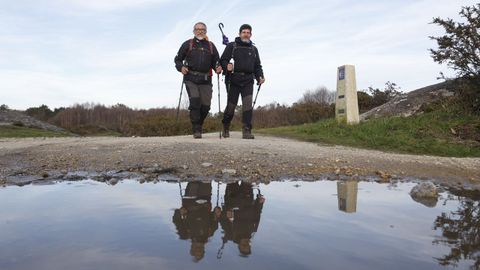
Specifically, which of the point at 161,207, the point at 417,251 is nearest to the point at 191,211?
the point at 161,207

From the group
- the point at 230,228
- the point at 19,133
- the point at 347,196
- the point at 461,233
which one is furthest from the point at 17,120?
the point at 461,233

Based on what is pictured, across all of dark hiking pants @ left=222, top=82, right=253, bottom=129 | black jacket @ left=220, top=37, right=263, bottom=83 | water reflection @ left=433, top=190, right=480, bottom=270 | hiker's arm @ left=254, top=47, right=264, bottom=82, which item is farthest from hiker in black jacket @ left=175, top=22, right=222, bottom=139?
water reflection @ left=433, top=190, right=480, bottom=270

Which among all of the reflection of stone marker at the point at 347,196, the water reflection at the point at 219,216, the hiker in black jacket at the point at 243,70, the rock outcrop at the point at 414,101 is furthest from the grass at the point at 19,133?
the reflection of stone marker at the point at 347,196

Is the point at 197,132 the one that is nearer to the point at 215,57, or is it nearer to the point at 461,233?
the point at 215,57

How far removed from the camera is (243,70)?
9000 millimetres

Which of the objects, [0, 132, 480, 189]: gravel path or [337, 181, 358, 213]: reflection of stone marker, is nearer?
[337, 181, 358, 213]: reflection of stone marker

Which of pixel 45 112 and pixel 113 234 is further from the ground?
pixel 45 112

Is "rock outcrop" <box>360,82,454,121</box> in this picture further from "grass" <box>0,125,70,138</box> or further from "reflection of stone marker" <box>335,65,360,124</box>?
"grass" <box>0,125,70,138</box>

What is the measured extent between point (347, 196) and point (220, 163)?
78.7 inches

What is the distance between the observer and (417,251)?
→ 8.52 ft

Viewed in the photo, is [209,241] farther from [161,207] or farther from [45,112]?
[45,112]

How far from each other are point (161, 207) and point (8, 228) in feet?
3.67

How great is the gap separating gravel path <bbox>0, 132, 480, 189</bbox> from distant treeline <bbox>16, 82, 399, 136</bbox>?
783cm

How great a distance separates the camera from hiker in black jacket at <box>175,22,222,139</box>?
347 inches
